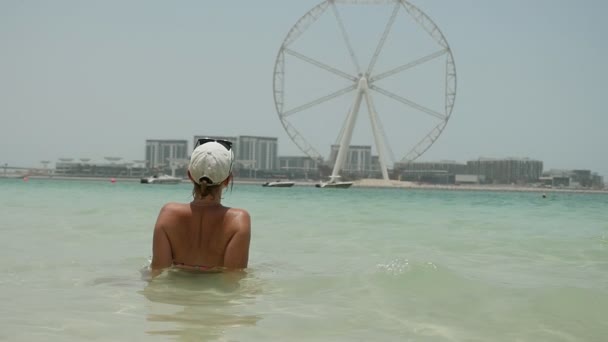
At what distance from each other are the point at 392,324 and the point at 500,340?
0.70 metres

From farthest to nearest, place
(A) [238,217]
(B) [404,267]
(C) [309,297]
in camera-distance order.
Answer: (B) [404,267] < (C) [309,297] < (A) [238,217]

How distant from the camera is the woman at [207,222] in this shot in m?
4.89

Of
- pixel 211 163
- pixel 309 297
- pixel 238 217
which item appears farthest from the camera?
pixel 309 297

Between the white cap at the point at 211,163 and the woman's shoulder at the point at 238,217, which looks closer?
the white cap at the point at 211,163

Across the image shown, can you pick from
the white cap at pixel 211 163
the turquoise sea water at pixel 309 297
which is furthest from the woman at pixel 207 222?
the turquoise sea water at pixel 309 297

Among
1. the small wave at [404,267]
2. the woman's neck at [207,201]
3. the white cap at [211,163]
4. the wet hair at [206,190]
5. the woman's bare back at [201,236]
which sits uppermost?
the white cap at [211,163]

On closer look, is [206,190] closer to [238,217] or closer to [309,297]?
[238,217]

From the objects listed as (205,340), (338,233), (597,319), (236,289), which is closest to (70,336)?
(205,340)

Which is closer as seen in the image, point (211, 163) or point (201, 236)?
point (211, 163)

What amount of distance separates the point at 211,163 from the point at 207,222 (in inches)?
18.7

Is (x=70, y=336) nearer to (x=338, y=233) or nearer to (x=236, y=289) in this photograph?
(x=236, y=289)

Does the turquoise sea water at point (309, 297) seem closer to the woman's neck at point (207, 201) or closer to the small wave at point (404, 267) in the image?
the small wave at point (404, 267)

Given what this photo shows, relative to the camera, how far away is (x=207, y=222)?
5.02m

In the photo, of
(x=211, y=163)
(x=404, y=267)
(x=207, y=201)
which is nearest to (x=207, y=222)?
(x=207, y=201)
